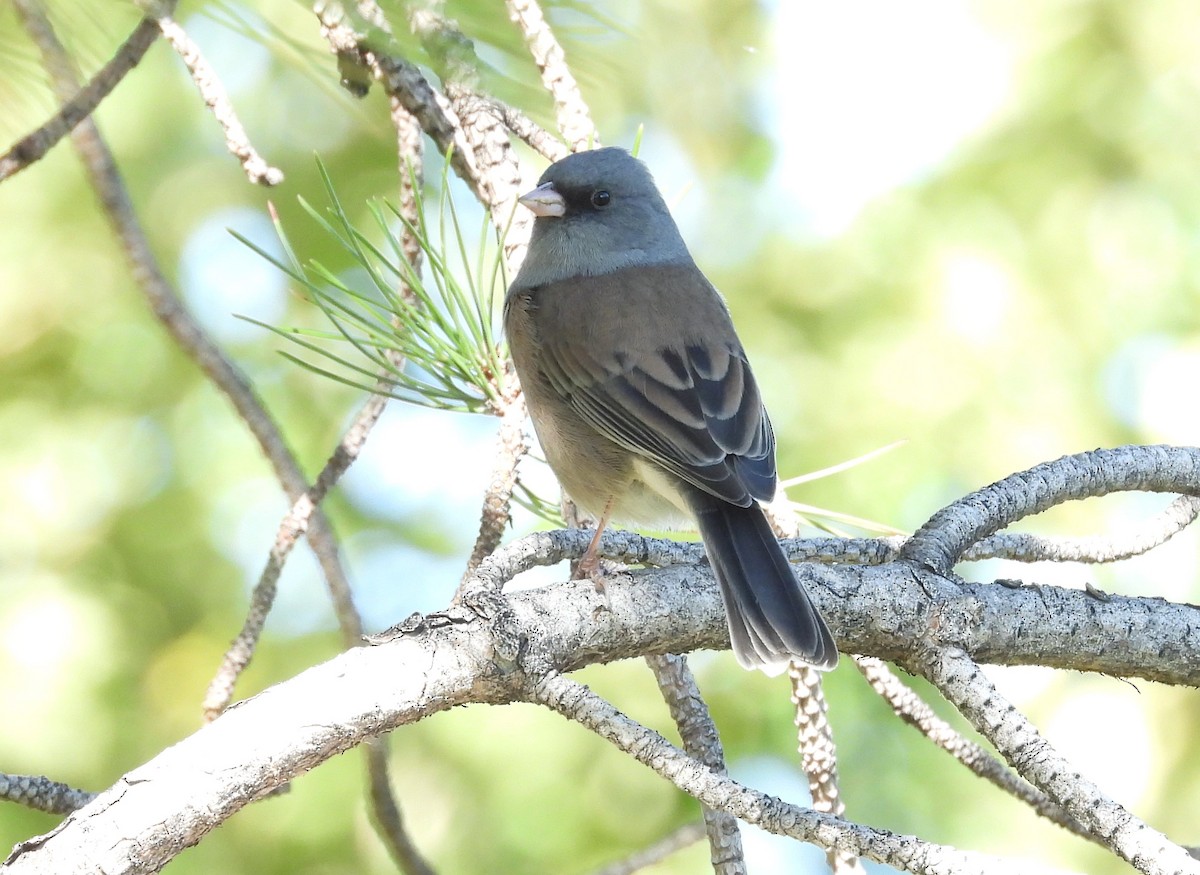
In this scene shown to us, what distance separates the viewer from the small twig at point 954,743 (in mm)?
2064

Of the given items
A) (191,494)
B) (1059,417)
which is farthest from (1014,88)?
(191,494)

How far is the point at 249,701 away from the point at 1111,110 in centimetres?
343

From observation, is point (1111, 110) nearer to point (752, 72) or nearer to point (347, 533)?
point (752, 72)

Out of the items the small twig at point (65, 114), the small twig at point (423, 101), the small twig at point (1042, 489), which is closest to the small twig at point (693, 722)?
the small twig at point (1042, 489)

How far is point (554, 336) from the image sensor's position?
2.78 metres

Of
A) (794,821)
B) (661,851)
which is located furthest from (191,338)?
(794,821)

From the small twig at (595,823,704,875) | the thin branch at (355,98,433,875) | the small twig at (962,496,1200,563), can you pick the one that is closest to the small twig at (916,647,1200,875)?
the small twig at (962,496,1200,563)

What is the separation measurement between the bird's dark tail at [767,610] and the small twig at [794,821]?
1.55 ft

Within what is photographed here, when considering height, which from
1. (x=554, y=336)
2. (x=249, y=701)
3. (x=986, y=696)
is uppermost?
(x=554, y=336)

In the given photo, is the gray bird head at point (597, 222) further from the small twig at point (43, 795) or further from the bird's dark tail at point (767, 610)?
the small twig at point (43, 795)

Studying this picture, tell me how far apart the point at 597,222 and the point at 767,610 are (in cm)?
147

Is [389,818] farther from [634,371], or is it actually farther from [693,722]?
[634,371]

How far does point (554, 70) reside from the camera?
1.89m

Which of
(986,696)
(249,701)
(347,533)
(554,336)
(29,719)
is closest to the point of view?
(249,701)
